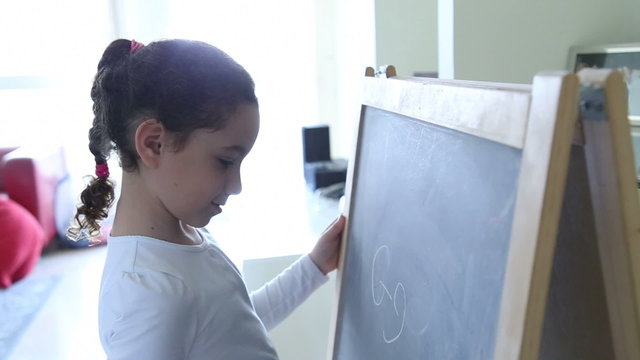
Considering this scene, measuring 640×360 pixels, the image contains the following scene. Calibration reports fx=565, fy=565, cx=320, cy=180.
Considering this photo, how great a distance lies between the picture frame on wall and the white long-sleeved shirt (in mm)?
1037

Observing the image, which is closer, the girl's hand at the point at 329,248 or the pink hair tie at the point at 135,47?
the pink hair tie at the point at 135,47

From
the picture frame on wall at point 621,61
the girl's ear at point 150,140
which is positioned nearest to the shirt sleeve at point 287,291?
the girl's ear at point 150,140

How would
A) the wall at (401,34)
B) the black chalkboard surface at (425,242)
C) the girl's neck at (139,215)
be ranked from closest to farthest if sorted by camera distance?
the black chalkboard surface at (425,242), the girl's neck at (139,215), the wall at (401,34)

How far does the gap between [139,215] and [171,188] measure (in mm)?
74

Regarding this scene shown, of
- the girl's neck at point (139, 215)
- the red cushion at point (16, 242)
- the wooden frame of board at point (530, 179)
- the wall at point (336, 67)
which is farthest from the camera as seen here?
the wall at point (336, 67)

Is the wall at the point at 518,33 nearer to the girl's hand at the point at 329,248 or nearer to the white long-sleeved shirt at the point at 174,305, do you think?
the girl's hand at the point at 329,248

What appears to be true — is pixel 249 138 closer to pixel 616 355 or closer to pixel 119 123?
pixel 119 123

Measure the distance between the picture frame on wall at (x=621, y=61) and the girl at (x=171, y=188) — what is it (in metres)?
1.02

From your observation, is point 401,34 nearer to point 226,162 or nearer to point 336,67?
point 336,67

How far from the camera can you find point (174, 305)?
0.73m

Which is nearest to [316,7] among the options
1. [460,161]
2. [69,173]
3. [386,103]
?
[69,173]

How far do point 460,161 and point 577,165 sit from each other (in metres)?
0.13

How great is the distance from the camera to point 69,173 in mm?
3830

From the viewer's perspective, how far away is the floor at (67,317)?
86.4 inches
